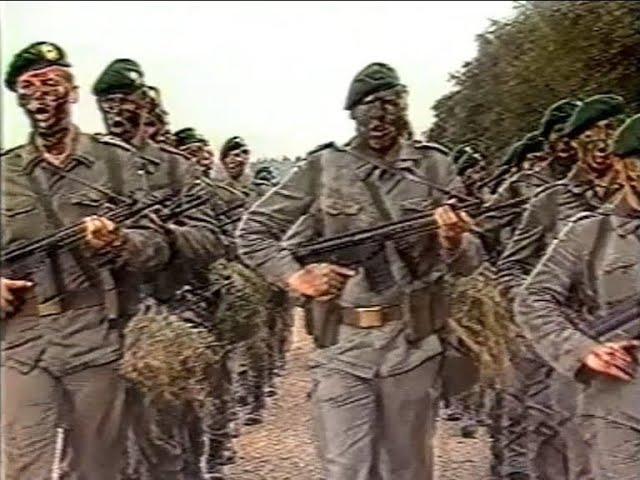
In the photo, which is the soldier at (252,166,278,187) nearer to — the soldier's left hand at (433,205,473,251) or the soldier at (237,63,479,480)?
the soldier at (237,63,479,480)

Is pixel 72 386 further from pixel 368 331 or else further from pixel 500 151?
pixel 500 151

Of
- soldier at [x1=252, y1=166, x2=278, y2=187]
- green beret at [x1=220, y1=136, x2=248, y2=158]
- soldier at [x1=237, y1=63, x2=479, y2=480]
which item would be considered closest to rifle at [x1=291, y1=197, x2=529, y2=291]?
soldier at [x1=237, y1=63, x2=479, y2=480]

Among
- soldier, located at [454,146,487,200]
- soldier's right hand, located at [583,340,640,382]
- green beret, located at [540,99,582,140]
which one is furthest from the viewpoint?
green beret, located at [540,99,582,140]

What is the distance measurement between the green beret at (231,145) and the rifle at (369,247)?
227 millimetres

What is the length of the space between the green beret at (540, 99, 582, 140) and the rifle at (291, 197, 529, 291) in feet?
0.81

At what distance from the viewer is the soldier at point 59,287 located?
4.53 feet

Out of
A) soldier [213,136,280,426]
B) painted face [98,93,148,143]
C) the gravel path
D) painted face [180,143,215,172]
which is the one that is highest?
painted face [98,93,148,143]

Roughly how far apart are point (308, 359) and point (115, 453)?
211 mm

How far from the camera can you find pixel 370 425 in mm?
1424

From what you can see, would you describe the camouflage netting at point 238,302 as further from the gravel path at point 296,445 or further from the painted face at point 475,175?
the painted face at point 475,175

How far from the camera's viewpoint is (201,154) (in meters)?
1.63

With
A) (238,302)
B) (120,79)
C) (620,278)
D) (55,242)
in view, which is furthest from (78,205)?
(620,278)

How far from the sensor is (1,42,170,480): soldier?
1.38 m

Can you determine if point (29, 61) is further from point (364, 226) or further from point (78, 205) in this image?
point (364, 226)
